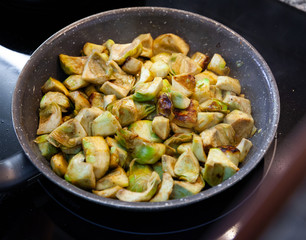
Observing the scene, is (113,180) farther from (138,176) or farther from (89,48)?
(89,48)

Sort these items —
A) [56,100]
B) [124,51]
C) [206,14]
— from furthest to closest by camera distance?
1. [206,14]
2. [124,51]
3. [56,100]

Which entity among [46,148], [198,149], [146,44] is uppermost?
[146,44]

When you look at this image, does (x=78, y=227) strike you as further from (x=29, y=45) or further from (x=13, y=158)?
(x=29, y=45)

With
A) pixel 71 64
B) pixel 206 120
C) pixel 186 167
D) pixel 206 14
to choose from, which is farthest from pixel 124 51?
pixel 206 14

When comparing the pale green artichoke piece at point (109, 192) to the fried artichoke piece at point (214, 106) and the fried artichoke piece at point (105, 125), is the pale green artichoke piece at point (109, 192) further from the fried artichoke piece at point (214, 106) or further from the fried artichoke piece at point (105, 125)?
the fried artichoke piece at point (214, 106)

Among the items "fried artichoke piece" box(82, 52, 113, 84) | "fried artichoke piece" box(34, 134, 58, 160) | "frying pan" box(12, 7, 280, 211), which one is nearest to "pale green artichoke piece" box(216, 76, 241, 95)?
"frying pan" box(12, 7, 280, 211)

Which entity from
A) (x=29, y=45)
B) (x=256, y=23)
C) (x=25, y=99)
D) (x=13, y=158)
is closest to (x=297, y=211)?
(x=13, y=158)

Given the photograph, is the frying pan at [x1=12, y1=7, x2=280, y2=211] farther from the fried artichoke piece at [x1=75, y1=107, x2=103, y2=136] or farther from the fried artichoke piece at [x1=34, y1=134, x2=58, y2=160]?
the fried artichoke piece at [x1=75, y1=107, x2=103, y2=136]
